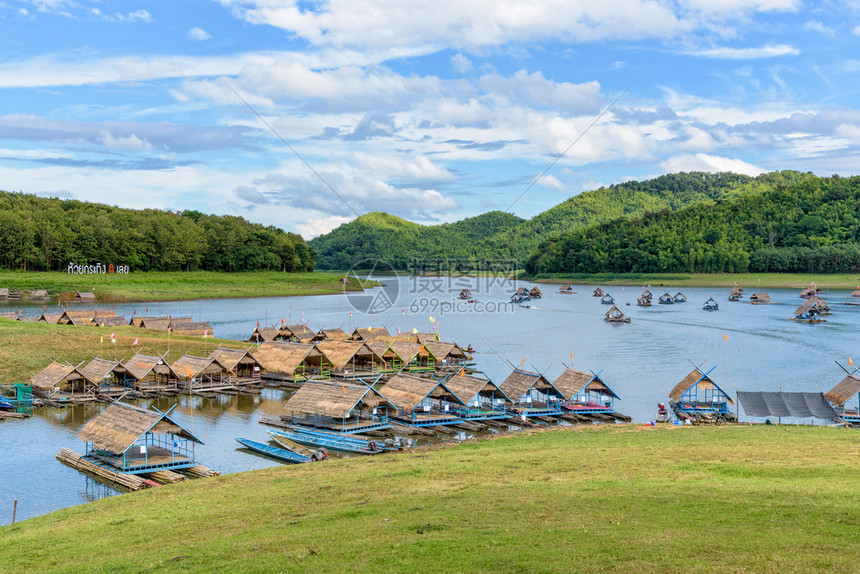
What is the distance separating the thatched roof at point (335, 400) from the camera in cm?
3731

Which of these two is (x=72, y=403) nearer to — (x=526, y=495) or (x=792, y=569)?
(x=526, y=495)

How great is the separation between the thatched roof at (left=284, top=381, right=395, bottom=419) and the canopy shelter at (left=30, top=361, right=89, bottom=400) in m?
15.4

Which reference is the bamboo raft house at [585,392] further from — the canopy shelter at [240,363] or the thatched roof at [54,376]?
the thatched roof at [54,376]

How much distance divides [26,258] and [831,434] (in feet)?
458

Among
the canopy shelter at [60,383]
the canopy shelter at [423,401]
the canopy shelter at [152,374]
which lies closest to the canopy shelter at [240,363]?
the canopy shelter at [152,374]

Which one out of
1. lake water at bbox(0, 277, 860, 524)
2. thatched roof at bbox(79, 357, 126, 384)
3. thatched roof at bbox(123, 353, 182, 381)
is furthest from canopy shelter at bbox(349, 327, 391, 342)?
thatched roof at bbox(79, 357, 126, 384)

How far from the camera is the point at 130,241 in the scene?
15112 centimetres

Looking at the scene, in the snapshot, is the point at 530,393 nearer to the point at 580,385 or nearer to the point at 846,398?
the point at 580,385

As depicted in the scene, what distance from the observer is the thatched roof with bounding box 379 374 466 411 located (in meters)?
39.5

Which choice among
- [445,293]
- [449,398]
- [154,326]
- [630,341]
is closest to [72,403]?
[449,398]

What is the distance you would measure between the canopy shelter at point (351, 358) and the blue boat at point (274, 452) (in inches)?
832

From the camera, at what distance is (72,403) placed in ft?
142

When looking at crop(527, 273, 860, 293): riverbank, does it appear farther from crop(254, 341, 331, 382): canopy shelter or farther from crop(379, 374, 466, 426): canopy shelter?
crop(379, 374, 466, 426): canopy shelter

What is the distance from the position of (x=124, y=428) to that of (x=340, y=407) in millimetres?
11102
